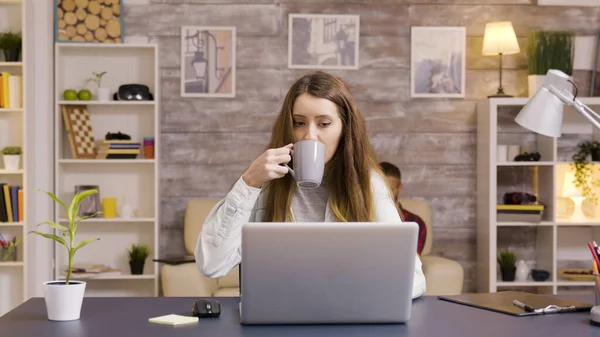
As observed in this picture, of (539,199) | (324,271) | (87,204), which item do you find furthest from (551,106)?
(87,204)

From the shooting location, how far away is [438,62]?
4.98 m

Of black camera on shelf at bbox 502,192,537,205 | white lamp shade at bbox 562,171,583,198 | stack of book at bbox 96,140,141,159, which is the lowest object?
black camera on shelf at bbox 502,192,537,205

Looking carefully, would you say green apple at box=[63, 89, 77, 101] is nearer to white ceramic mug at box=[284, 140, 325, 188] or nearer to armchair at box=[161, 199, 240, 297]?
armchair at box=[161, 199, 240, 297]

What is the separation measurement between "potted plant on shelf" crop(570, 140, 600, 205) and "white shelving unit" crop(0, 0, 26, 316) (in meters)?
3.16

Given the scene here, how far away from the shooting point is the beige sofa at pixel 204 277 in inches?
160

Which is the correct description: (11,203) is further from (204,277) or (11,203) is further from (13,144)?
(204,277)

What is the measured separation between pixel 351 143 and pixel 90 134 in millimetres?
2890

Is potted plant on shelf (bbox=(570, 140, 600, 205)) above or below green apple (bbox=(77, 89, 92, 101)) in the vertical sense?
below

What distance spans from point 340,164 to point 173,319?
749 mm

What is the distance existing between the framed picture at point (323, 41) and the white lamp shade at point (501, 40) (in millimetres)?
785

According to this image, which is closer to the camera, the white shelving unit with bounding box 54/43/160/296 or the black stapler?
the black stapler

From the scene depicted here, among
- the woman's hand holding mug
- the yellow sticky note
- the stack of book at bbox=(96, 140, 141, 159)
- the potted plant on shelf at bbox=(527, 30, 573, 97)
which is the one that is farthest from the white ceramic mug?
the potted plant on shelf at bbox=(527, 30, 573, 97)

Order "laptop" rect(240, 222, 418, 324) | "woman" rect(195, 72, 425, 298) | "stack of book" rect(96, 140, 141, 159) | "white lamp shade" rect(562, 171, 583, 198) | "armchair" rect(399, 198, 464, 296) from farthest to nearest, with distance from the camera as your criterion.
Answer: "white lamp shade" rect(562, 171, 583, 198) → "stack of book" rect(96, 140, 141, 159) → "armchair" rect(399, 198, 464, 296) → "woman" rect(195, 72, 425, 298) → "laptop" rect(240, 222, 418, 324)

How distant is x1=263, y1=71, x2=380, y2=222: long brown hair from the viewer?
2.25 m
